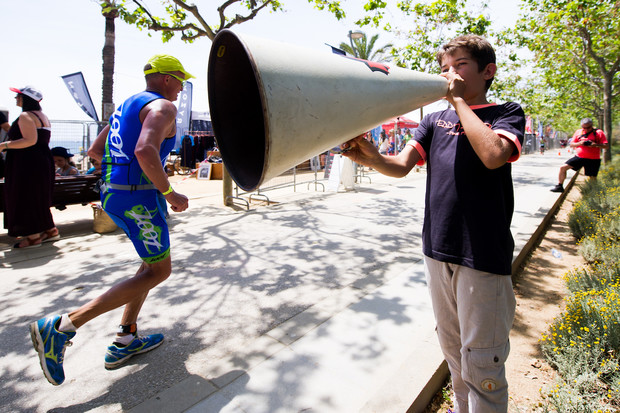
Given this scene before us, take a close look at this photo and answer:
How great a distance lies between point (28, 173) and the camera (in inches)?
182

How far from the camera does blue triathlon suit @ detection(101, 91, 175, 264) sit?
211 cm

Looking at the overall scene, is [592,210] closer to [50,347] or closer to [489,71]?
[489,71]

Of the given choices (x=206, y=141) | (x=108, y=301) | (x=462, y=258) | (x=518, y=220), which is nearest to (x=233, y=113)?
(x=462, y=258)

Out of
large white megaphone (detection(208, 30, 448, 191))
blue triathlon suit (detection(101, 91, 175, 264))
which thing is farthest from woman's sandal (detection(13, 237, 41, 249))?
large white megaphone (detection(208, 30, 448, 191))

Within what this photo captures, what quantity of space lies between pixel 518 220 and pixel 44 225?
7.04 m

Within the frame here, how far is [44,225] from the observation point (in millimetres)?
4914

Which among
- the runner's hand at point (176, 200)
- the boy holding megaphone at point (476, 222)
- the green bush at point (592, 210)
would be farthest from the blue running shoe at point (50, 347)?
the green bush at point (592, 210)

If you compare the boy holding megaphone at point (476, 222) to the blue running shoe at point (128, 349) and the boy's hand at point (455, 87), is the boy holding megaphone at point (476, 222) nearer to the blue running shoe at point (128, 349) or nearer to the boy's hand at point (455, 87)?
the boy's hand at point (455, 87)

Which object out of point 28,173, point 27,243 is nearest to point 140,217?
point 28,173

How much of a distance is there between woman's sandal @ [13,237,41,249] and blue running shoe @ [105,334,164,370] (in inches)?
134

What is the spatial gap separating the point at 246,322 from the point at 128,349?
838 millimetres

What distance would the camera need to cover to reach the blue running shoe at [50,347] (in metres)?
1.95

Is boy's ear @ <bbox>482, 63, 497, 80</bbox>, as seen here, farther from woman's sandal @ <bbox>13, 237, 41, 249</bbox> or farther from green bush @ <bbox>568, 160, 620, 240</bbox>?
woman's sandal @ <bbox>13, 237, 41, 249</bbox>

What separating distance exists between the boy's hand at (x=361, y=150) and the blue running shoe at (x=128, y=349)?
186 cm
